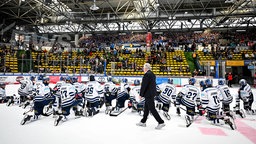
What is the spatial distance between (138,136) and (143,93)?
97 centimetres

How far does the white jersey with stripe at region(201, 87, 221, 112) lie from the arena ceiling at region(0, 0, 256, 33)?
9.86m

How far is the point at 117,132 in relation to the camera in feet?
13.4

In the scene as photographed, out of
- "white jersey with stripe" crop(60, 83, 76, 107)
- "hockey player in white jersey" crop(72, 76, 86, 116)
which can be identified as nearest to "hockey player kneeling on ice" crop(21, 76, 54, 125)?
"white jersey with stripe" crop(60, 83, 76, 107)

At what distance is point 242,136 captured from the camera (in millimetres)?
3924

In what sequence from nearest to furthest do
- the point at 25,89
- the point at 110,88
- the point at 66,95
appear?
the point at 66,95, the point at 110,88, the point at 25,89

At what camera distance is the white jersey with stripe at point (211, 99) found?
14.5 feet

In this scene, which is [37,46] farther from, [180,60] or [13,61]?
[180,60]

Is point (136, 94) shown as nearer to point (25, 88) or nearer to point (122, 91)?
point (122, 91)

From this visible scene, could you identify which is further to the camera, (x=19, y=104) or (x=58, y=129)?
(x=19, y=104)

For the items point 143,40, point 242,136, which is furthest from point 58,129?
point 143,40

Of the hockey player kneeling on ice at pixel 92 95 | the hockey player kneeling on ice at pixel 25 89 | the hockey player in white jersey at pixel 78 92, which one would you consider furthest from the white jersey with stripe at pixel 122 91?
the hockey player kneeling on ice at pixel 25 89

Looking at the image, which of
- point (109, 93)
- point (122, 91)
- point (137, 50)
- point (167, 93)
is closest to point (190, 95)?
point (167, 93)

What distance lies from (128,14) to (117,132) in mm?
14876

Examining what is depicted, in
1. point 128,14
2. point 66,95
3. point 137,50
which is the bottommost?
point 66,95
